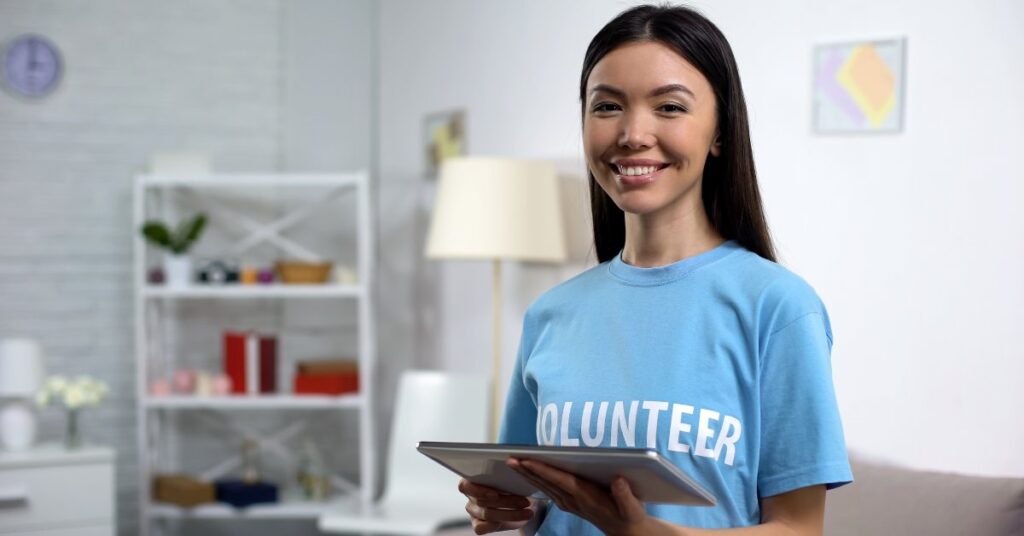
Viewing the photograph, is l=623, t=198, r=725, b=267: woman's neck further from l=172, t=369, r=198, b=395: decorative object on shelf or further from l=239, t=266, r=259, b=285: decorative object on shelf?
l=172, t=369, r=198, b=395: decorative object on shelf

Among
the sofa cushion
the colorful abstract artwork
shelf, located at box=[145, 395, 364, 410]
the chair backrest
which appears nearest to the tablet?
the sofa cushion

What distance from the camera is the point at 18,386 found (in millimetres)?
3883

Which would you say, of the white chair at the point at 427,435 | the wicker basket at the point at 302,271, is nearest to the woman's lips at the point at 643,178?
the white chair at the point at 427,435

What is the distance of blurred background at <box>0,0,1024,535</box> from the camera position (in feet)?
7.86

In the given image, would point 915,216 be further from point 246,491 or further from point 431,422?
point 246,491

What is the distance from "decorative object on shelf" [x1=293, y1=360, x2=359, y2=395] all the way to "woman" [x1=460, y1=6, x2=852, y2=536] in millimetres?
3024

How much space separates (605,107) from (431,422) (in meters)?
2.96

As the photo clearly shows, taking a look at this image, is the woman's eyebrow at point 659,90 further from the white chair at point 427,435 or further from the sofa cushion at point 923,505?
the white chair at point 427,435

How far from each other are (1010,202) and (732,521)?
4.83 feet

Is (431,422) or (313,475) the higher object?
(431,422)

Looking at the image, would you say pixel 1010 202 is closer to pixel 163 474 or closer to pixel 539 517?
pixel 539 517

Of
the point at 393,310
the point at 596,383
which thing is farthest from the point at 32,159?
the point at 596,383

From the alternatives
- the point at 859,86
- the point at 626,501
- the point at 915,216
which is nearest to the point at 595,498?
the point at 626,501

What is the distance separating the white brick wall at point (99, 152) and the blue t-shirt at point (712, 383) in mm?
3624
